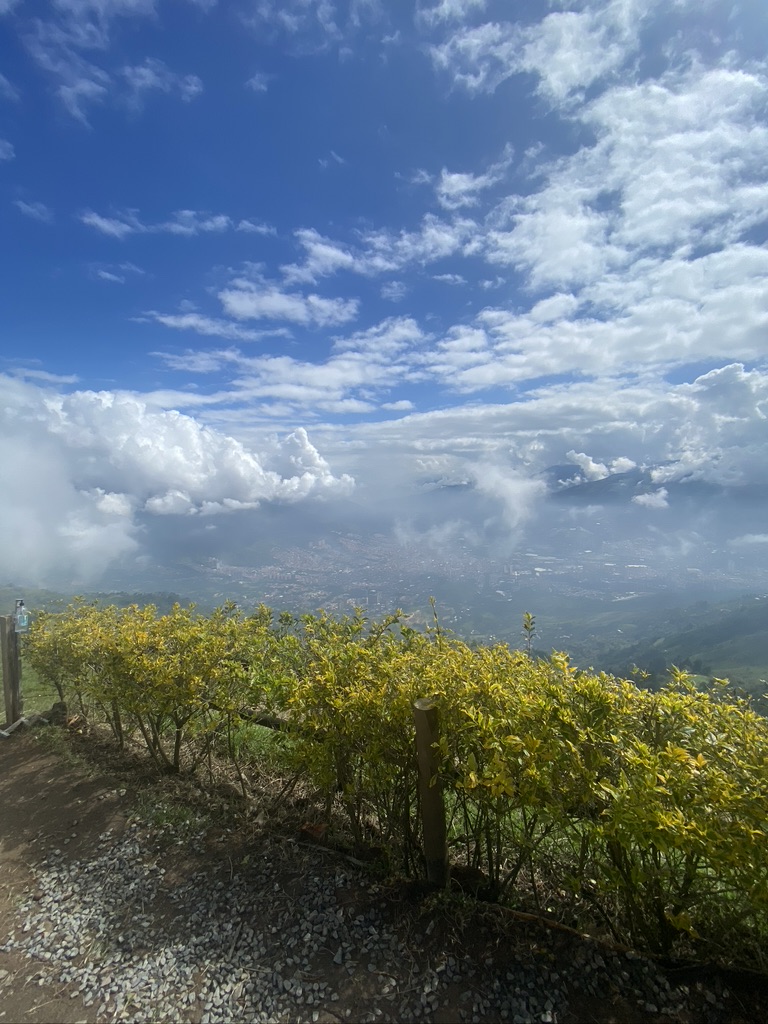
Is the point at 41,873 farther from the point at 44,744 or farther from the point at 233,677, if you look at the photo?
the point at 44,744

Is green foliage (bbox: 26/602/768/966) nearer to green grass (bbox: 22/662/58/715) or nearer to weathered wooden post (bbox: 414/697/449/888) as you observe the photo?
weathered wooden post (bbox: 414/697/449/888)

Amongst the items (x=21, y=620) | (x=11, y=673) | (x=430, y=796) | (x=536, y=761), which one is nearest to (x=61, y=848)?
(x=430, y=796)

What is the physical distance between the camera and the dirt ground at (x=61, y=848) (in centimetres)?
263

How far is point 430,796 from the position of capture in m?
3.33

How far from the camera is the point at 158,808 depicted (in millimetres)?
4848

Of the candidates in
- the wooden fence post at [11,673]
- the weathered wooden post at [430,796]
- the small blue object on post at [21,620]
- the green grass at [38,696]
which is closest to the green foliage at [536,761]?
the weathered wooden post at [430,796]

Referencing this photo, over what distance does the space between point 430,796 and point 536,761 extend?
0.98 meters

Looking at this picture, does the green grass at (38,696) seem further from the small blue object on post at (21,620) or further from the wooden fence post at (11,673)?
the small blue object on post at (21,620)

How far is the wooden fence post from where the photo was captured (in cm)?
Answer: 753

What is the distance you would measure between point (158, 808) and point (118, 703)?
4.51 ft

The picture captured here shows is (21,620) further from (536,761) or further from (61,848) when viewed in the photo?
Answer: (536,761)

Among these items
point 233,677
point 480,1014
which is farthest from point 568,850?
point 233,677

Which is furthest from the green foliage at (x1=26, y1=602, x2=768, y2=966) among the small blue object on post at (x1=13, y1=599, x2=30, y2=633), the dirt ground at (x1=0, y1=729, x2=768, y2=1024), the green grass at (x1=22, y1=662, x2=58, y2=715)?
the green grass at (x1=22, y1=662, x2=58, y2=715)

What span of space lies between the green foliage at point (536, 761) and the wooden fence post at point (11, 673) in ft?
14.3
